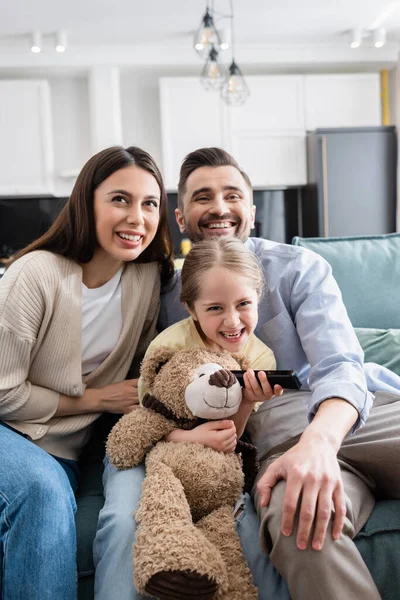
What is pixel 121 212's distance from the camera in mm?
1494

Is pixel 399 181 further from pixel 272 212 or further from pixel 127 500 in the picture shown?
pixel 127 500

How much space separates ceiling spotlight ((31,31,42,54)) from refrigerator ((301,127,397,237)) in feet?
8.02

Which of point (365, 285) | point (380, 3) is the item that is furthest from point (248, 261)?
point (380, 3)

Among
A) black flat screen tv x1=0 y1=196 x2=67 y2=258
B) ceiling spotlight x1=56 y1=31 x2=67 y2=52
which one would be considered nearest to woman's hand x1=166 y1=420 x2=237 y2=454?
ceiling spotlight x1=56 y1=31 x2=67 y2=52

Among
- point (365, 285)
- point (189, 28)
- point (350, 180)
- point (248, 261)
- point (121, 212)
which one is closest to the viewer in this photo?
point (248, 261)

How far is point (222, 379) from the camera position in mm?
1117

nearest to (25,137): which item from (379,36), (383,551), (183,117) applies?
(183,117)

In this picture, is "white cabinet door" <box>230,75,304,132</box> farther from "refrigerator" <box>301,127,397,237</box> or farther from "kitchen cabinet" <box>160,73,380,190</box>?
"refrigerator" <box>301,127,397,237</box>

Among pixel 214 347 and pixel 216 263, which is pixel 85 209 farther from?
pixel 214 347

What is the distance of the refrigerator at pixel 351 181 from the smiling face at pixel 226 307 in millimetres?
4255

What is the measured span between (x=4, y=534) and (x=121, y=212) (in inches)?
30.8

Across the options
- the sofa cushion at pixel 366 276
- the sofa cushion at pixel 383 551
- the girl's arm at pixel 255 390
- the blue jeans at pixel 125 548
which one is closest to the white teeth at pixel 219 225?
the sofa cushion at pixel 366 276

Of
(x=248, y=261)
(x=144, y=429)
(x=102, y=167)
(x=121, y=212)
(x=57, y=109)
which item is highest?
(x=57, y=109)

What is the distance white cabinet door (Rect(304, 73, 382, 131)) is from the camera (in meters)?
5.51
